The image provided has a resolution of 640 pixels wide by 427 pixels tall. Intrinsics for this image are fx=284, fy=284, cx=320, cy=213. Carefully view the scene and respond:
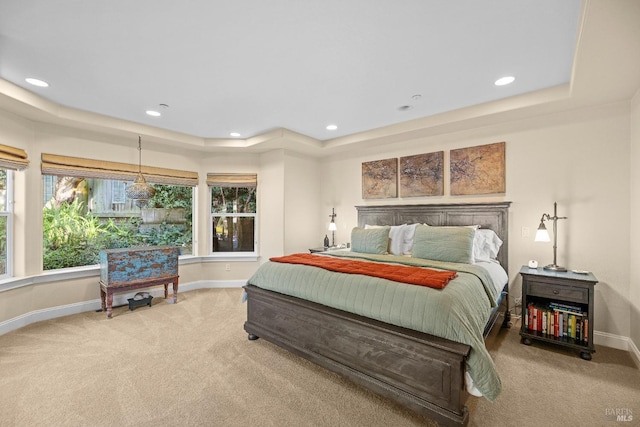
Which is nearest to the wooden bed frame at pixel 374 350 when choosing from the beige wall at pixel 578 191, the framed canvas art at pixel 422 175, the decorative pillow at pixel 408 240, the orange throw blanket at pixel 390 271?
the orange throw blanket at pixel 390 271

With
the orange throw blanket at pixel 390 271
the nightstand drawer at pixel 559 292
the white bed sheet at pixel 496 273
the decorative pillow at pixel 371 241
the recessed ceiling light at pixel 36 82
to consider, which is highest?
the recessed ceiling light at pixel 36 82

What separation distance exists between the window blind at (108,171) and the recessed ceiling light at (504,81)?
14.6 ft

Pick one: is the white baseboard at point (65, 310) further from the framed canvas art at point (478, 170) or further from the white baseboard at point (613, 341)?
the white baseboard at point (613, 341)

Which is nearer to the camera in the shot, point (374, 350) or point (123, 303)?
point (374, 350)

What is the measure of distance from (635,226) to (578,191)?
1.82ft

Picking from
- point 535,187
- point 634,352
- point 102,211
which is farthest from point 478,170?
point 102,211

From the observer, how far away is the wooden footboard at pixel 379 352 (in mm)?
1712

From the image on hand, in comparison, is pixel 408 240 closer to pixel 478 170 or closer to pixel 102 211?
pixel 478 170

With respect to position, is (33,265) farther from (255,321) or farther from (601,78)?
(601,78)

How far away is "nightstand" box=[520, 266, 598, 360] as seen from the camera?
256 centimetres

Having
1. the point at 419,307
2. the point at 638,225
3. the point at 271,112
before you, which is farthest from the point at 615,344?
the point at 271,112

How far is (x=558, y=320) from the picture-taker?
108 inches

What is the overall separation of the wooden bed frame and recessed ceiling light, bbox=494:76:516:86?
222 cm

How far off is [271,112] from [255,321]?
2.45 m
